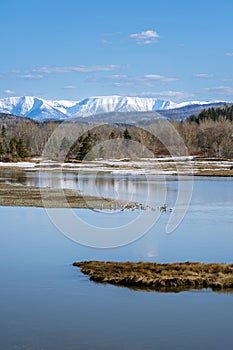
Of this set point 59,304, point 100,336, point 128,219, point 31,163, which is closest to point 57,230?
point 128,219

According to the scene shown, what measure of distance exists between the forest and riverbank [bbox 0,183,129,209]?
1875 inches

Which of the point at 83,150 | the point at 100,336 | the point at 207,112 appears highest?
the point at 207,112

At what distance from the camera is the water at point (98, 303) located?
10.8 metres

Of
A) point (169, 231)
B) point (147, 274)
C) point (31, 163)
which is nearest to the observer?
point (147, 274)

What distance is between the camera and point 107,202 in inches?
1287

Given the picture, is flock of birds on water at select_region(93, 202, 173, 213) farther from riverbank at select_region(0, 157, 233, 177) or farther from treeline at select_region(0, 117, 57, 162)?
treeline at select_region(0, 117, 57, 162)

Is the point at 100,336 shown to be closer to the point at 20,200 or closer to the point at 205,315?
the point at 205,315

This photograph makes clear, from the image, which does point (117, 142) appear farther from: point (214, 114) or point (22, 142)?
point (214, 114)

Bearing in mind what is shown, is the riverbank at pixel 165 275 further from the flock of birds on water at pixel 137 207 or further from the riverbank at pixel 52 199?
the riverbank at pixel 52 199

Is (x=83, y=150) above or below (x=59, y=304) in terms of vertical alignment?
above

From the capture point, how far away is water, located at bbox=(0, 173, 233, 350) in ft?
35.4

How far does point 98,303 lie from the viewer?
42.6 ft

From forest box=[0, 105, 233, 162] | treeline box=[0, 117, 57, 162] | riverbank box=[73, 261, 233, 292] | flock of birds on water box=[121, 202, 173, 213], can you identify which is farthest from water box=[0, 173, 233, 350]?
forest box=[0, 105, 233, 162]

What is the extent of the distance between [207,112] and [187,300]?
13280cm
